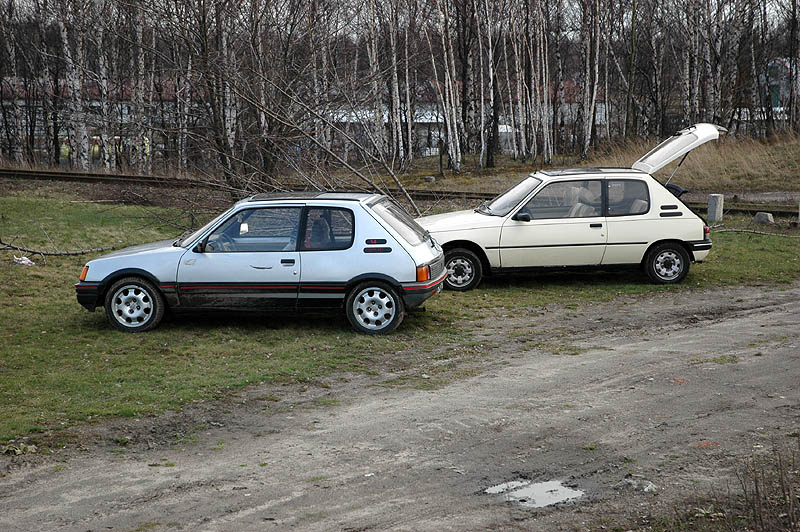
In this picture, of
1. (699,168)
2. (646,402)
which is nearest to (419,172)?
(699,168)

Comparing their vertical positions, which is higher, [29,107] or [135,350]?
[29,107]

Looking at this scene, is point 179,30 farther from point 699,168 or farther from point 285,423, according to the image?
point 699,168

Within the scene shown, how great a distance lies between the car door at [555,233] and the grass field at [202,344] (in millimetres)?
508

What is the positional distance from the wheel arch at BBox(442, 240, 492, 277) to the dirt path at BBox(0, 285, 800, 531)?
134 inches

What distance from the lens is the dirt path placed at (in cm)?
490

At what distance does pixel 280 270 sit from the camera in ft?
30.9

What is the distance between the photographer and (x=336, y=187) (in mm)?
14406

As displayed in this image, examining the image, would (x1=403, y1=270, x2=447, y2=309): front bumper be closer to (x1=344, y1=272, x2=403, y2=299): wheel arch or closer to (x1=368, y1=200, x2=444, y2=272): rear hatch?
(x1=344, y1=272, x2=403, y2=299): wheel arch

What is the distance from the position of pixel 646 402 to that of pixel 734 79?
137ft

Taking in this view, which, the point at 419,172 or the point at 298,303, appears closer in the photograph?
the point at 298,303

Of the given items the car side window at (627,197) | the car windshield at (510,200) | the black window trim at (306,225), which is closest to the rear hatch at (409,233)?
the black window trim at (306,225)

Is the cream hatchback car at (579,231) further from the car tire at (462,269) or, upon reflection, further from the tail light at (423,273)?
the tail light at (423,273)

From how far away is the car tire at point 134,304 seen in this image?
9555 millimetres

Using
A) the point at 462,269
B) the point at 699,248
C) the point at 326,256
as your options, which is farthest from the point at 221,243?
the point at 699,248
